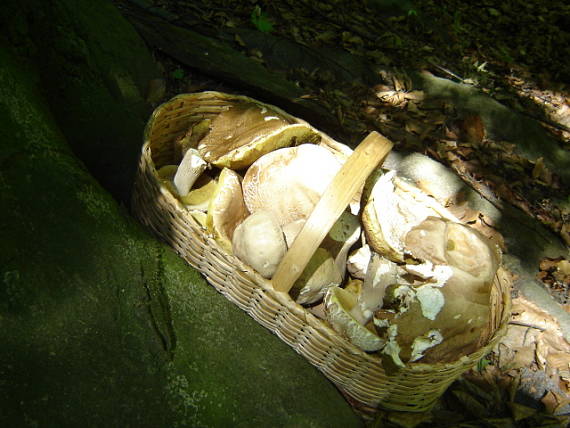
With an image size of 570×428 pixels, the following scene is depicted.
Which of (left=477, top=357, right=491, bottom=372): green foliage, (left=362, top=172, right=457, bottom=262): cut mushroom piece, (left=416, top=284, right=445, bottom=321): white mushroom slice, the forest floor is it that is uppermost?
(left=362, top=172, right=457, bottom=262): cut mushroom piece

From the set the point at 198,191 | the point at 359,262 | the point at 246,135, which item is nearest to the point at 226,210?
the point at 198,191

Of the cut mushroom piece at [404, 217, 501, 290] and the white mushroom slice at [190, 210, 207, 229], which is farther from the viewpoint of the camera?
the white mushroom slice at [190, 210, 207, 229]

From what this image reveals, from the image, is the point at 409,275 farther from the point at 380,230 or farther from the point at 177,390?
the point at 177,390

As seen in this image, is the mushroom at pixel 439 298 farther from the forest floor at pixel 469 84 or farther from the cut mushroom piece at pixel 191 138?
the cut mushroom piece at pixel 191 138

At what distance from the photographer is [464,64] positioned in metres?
4.95

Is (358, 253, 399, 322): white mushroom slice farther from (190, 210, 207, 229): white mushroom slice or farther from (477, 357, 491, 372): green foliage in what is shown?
(477, 357, 491, 372): green foliage

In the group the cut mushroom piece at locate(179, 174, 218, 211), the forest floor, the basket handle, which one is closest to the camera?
the basket handle

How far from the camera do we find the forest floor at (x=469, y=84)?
2479 millimetres

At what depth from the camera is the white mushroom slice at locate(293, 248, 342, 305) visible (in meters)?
1.83

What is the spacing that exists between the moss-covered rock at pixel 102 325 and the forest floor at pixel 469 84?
61 centimetres

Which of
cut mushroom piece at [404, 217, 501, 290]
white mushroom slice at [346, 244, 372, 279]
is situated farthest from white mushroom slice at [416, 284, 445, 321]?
white mushroom slice at [346, 244, 372, 279]

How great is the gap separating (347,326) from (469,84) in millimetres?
3617

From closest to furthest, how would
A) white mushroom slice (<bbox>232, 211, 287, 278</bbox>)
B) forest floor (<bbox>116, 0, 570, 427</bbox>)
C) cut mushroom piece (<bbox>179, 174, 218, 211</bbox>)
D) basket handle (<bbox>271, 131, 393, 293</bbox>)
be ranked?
1. basket handle (<bbox>271, 131, 393, 293</bbox>)
2. white mushroom slice (<bbox>232, 211, 287, 278</bbox>)
3. cut mushroom piece (<bbox>179, 174, 218, 211</bbox>)
4. forest floor (<bbox>116, 0, 570, 427</bbox>)

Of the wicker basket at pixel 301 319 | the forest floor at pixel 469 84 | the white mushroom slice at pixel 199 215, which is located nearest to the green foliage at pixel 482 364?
the forest floor at pixel 469 84
